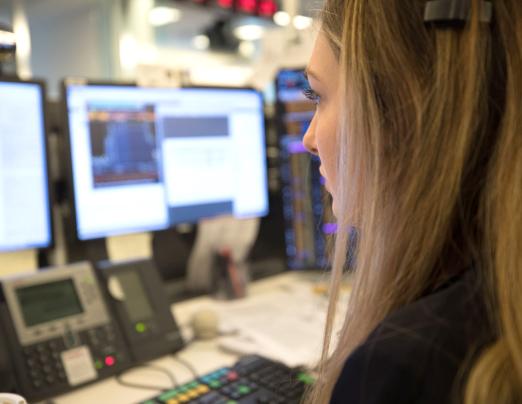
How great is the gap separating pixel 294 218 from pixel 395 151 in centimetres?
90

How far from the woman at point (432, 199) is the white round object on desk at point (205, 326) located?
52 centimetres

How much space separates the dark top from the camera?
0.39 meters

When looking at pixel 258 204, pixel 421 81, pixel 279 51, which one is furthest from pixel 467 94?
pixel 279 51

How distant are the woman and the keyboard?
8.4 inches

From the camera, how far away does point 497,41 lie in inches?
18.7

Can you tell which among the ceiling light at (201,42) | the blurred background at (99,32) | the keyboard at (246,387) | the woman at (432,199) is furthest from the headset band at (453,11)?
the ceiling light at (201,42)

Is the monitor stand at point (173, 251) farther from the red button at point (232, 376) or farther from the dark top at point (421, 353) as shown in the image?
the dark top at point (421, 353)

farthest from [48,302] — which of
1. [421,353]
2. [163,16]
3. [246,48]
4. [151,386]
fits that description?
[246,48]

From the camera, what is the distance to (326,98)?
64 cm

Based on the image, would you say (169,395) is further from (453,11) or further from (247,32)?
(247,32)

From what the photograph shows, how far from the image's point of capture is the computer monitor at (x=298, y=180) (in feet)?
4.54

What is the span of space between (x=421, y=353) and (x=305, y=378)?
0.44 meters

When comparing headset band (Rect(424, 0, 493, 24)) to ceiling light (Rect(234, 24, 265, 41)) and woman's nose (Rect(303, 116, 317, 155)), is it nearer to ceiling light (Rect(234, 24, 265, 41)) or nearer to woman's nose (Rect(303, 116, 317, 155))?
woman's nose (Rect(303, 116, 317, 155))

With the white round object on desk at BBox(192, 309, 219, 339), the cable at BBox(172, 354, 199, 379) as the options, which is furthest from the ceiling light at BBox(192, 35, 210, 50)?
the cable at BBox(172, 354, 199, 379)
